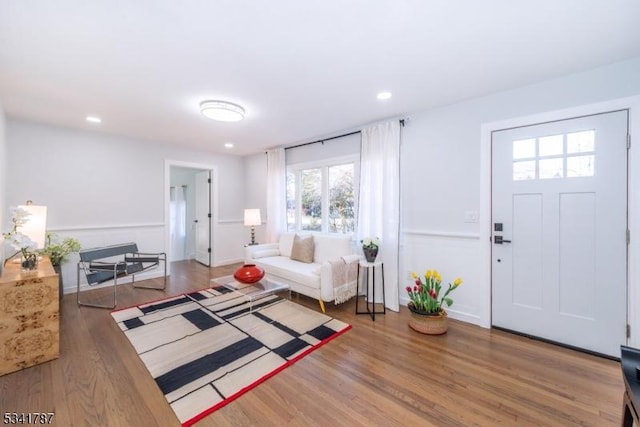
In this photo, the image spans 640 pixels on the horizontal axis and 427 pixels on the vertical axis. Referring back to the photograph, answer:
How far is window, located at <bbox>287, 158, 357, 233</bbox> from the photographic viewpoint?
4.11 metres

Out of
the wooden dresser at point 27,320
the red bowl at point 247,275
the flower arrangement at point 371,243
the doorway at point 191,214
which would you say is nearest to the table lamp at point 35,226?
the wooden dresser at point 27,320

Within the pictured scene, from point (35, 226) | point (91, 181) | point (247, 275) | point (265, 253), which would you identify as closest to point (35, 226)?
point (35, 226)

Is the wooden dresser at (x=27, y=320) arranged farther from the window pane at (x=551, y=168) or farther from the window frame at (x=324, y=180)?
the window pane at (x=551, y=168)

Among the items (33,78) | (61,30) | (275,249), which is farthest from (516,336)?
(33,78)

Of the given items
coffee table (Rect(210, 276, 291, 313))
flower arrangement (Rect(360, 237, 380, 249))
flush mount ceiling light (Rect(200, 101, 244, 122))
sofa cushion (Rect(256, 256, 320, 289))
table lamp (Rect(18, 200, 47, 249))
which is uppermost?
flush mount ceiling light (Rect(200, 101, 244, 122))

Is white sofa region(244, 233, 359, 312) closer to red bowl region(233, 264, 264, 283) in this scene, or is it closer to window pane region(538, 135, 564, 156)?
red bowl region(233, 264, 264, 283)

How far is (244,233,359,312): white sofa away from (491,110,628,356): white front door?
70.9 inches

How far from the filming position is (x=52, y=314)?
2.22 meters

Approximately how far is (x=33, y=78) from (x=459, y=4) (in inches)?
140

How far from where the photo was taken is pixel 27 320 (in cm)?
213

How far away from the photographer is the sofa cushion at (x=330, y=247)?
3.66 meters

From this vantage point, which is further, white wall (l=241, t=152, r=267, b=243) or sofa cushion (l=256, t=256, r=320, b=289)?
white wall (l=241, t=152, r=267, b=243)

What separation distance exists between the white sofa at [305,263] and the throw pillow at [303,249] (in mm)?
63

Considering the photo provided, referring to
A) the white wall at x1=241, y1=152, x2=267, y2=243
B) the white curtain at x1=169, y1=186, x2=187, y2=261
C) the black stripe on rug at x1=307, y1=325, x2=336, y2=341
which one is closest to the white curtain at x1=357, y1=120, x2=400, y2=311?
the black stripe on rug at x1=307, y1=325, x2=336, y2=341
